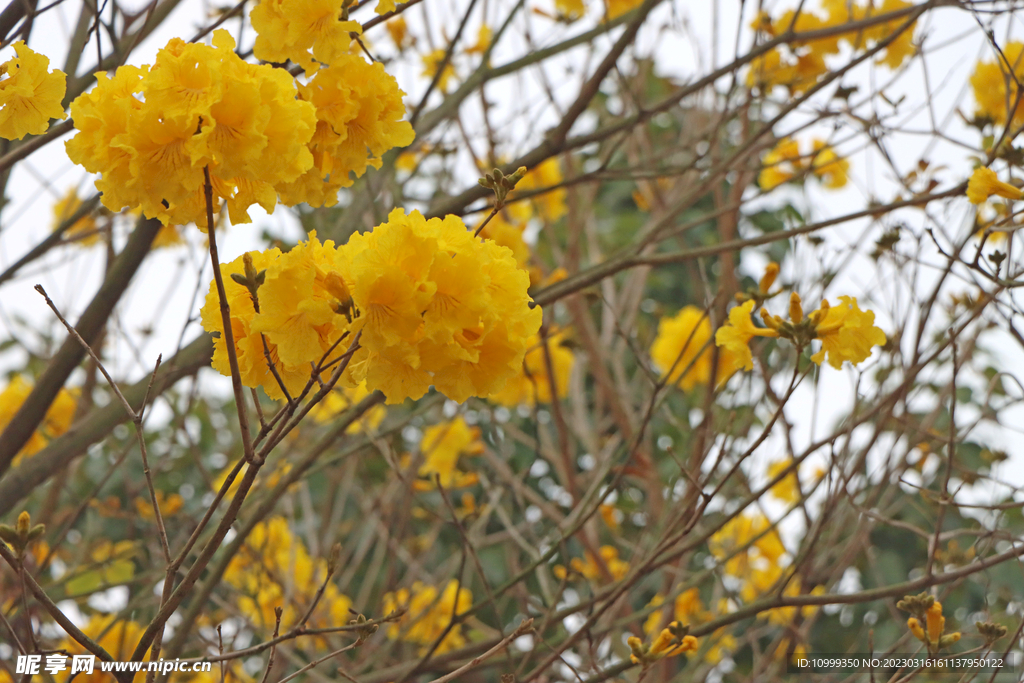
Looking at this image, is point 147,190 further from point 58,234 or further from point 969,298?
point 969,298

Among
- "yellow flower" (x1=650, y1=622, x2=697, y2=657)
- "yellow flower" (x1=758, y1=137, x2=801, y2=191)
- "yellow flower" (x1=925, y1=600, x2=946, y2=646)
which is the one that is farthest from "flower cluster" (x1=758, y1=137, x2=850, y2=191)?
"yellow flower" (x1=650, y1=622, x2=697, y2=657)

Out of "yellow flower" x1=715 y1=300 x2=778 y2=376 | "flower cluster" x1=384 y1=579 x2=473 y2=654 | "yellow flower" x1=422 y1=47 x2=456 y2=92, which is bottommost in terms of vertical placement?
"yellow flower" x1=715 y1=300 x2=778 y2=376

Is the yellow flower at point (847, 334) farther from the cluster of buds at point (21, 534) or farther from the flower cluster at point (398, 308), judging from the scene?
the cluster of buds at point (21, 534)

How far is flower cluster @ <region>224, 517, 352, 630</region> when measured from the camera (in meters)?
2.52

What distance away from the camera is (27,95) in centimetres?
115

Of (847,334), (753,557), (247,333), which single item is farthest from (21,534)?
(753,557)

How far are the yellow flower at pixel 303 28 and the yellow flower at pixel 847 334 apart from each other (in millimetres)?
897

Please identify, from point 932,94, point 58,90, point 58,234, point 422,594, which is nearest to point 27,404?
point 58,234

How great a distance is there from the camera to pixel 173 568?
95 centimetres

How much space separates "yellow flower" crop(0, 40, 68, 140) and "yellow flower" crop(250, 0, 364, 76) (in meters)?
0.29

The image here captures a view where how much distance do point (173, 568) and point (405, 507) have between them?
1318 millimetres

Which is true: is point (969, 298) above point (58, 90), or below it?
above

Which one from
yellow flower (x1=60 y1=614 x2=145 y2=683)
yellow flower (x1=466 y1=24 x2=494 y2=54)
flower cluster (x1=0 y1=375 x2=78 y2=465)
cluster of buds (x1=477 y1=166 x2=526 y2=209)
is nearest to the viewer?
cluster of buds (x1=477 y1=166 x2=526 y2=209)

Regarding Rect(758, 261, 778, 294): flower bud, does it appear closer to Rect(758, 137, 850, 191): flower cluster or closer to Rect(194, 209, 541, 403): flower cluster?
Rect(194, 209, 541, 403): flower cluster
